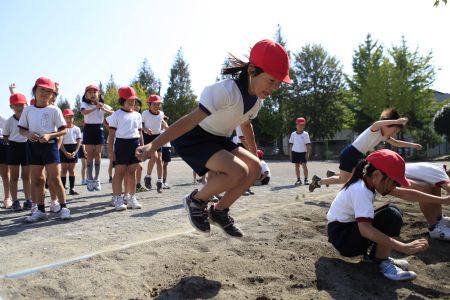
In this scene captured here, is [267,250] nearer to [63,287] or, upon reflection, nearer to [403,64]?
[63,287]

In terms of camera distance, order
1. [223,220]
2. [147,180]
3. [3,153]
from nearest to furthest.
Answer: [223,220], [3,153], [147,180]

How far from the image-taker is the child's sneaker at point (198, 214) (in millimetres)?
3570

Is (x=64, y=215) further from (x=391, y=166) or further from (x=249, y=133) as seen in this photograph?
(x=391, y=166)

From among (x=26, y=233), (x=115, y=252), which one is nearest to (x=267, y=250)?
(x=115, y=252)

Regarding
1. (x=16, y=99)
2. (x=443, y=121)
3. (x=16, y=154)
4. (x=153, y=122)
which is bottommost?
(x=16, y=154)

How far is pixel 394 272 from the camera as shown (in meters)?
3.49

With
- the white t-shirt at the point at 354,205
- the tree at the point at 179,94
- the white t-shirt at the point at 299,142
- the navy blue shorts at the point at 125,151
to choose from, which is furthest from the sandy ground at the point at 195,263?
the tree at the point at 179,94

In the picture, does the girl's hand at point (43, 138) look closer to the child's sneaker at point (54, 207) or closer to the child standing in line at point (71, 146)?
the child's sneaker at point (54, 207)

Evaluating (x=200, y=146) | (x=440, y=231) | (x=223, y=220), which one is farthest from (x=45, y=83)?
(x=440, y=231)

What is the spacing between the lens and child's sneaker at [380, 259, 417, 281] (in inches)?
136

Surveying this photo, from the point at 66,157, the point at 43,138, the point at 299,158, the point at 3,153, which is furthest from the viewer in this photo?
the point at 299,158

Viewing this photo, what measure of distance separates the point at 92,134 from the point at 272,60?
6.57 m

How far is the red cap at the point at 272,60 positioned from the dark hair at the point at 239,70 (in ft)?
0.25

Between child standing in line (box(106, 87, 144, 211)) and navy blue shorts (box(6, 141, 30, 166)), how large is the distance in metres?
1.47
